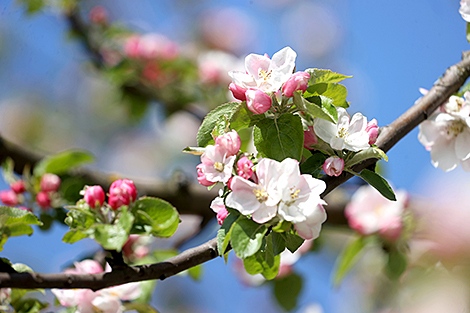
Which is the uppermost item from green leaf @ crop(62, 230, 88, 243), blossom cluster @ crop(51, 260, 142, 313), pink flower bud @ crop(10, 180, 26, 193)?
green leaf @ crop(62, 230, 88, 243)

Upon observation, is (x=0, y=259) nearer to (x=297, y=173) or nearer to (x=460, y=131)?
(x=297, y=173)

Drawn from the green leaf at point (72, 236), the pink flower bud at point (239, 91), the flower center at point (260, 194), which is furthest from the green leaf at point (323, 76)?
the green leaf at point (72, 236)

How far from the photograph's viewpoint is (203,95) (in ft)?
7.94

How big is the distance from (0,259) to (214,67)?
2.00 meters

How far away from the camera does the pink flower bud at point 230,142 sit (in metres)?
0.65

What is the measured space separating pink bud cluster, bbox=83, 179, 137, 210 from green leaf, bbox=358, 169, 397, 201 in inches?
15.8

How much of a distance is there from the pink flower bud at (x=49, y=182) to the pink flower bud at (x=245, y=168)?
101 cm

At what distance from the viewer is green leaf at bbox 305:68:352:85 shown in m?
0.71

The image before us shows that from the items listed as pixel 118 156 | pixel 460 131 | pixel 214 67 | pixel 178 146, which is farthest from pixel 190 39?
pixel 460 131

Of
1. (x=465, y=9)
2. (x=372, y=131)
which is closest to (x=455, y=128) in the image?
(x=465, y=9)

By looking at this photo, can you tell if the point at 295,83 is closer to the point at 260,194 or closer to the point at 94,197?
the point at 260,194

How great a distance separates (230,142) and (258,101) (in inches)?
3.0

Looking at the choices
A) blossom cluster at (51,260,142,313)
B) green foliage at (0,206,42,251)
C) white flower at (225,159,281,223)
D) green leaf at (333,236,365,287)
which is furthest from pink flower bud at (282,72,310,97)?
green leaf at (333,236,365,287)

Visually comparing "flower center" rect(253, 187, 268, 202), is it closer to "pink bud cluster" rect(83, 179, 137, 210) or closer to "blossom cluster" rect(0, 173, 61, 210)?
"pink bud cluster" rect(83, 179, 137, 210)
